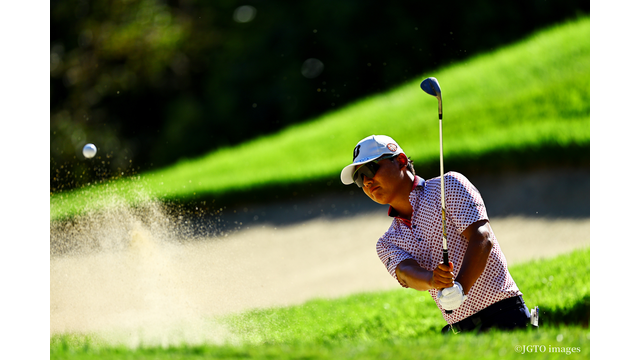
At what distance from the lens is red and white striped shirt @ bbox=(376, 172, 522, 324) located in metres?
2.55

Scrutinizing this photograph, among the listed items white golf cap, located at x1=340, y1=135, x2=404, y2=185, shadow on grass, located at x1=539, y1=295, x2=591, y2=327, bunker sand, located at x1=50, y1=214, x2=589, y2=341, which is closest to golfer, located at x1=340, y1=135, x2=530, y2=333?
white golf cap, located at x1=340, y1=135, x2=404, y2=185

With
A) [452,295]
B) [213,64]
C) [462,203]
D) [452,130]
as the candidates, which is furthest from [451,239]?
[213,64]

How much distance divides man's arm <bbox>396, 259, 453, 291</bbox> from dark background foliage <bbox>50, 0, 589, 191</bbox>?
9453 millimetres

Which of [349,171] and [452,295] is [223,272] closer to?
[349,171]

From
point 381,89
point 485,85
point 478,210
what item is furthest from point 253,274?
point 381,89

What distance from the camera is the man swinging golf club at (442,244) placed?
2.47 m

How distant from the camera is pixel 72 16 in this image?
15961 millimetres

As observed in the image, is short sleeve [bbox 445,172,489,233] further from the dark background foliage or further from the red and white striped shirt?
the dark background foliage

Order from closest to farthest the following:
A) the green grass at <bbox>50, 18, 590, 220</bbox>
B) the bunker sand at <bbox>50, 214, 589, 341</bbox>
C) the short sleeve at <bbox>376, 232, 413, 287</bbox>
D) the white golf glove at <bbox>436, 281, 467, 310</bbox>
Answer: the white golf glove at <bbox>436, 281, 467, 310</bbox>, the short sleeve at <bbox>376, 232, 413, 287</bbox>, the bunker sand at <bbox>50, 214, 589, 341</bbox>, the green grass at <bbox>50, 18, 590, 220</bbox>

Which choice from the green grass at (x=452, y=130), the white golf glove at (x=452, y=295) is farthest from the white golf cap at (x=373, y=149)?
the green grass at (x=452, y=130)

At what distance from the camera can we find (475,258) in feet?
8.07

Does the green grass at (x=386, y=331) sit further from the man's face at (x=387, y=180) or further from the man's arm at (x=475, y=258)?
the man's face at (x=387, y=180)

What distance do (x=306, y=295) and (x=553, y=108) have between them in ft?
12.9

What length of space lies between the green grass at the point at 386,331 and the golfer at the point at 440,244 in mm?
124
